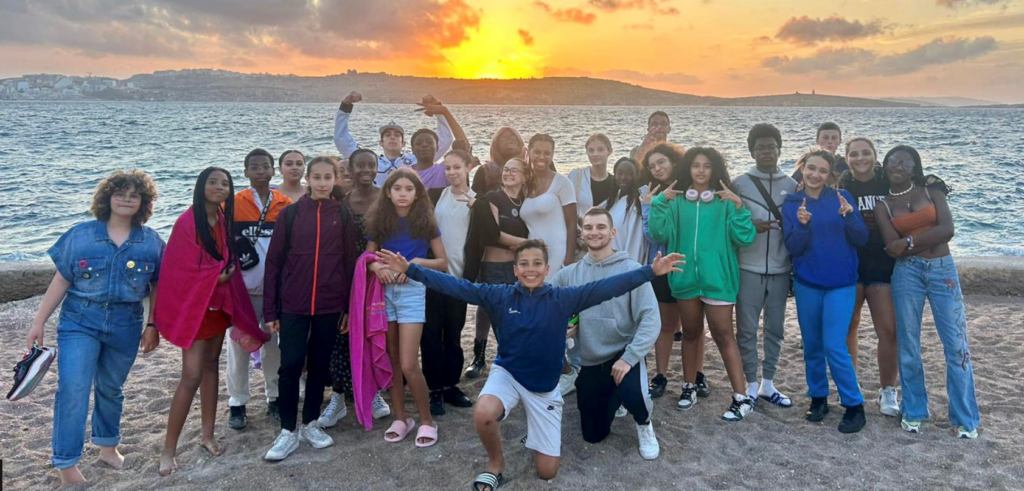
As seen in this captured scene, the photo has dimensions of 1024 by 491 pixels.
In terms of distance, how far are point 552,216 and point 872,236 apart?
2.46 meters

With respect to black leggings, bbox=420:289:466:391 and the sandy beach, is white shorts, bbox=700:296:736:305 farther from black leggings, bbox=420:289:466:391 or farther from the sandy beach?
black leggings, bbox=420:289:466:391

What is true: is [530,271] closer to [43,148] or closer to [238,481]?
→ [238,481]

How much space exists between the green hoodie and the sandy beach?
1.05m

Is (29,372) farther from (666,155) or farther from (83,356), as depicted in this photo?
(666,155)

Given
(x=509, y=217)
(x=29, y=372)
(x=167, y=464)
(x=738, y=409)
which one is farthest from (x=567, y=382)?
(x=29, y=372)

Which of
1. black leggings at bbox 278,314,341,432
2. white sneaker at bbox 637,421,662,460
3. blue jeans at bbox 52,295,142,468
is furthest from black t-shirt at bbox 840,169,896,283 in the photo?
blue jeans at bbox 52,295,142,468

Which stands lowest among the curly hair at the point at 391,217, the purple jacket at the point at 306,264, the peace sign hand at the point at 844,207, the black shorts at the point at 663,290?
the black shorts at the point at 663,290

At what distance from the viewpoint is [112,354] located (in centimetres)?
418

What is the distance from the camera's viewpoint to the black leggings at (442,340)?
4.88 m

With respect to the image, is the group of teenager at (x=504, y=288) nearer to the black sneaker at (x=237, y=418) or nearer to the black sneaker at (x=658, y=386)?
the black sneaker at (x=658, y=386)

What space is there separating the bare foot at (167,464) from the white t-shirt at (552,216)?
3.04m

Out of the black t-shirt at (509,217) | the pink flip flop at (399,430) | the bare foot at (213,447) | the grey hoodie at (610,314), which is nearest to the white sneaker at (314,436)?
the pink flip flop at (399,430)

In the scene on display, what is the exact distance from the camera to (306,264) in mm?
4332

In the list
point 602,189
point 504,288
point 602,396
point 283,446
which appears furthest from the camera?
point 602,189
